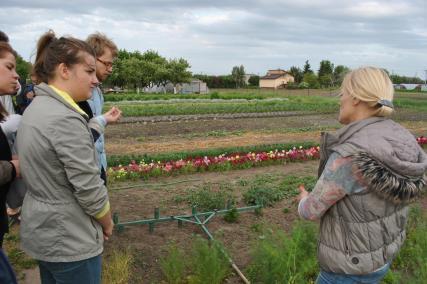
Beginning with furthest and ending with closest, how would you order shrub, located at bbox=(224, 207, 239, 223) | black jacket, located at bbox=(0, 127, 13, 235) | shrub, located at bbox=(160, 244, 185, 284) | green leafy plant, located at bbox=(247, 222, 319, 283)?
shrub, located at bbox=(224, 207, 239, 223), shrub, located at bbox=(160, 244, 185, 284), green leafy plant, located at bbox=(247, 222, 319, 283), black jacket, located at bbox=(0, 127, 13, 235)

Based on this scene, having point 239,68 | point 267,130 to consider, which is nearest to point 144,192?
point 267,130

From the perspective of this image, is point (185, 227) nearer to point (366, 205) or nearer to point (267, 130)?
point (366, 205)

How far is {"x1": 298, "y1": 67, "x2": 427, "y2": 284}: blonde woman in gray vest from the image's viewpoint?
6.56 feet

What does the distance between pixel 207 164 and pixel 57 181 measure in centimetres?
640

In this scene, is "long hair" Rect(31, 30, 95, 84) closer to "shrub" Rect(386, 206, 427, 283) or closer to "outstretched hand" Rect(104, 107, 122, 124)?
"outstretched hand" Rect(104, 107, 122, 124)

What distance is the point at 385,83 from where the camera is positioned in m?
2.04

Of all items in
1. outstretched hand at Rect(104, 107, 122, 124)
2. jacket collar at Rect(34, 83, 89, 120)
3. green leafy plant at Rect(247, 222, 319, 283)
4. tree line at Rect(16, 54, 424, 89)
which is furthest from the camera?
tree line at Rect(16, 54, 424, 89)

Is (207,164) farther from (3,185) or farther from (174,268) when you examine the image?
(3,185)

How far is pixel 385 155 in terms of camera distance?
1.98m

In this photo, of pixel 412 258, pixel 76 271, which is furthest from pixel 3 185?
pixel 412 258

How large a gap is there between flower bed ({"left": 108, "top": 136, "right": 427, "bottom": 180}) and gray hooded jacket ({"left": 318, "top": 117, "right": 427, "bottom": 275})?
5924 millimetres

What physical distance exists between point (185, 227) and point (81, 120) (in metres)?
3.29

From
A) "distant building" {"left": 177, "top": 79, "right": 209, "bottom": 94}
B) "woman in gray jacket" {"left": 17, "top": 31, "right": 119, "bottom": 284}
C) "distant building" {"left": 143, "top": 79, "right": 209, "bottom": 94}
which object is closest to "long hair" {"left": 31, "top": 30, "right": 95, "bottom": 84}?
"woman in gray jacket" {"left": 17, "top": 31, "right": 119, "bottom": 284}

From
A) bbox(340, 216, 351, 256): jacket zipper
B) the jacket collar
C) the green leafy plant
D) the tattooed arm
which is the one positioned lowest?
the green leafy plant
